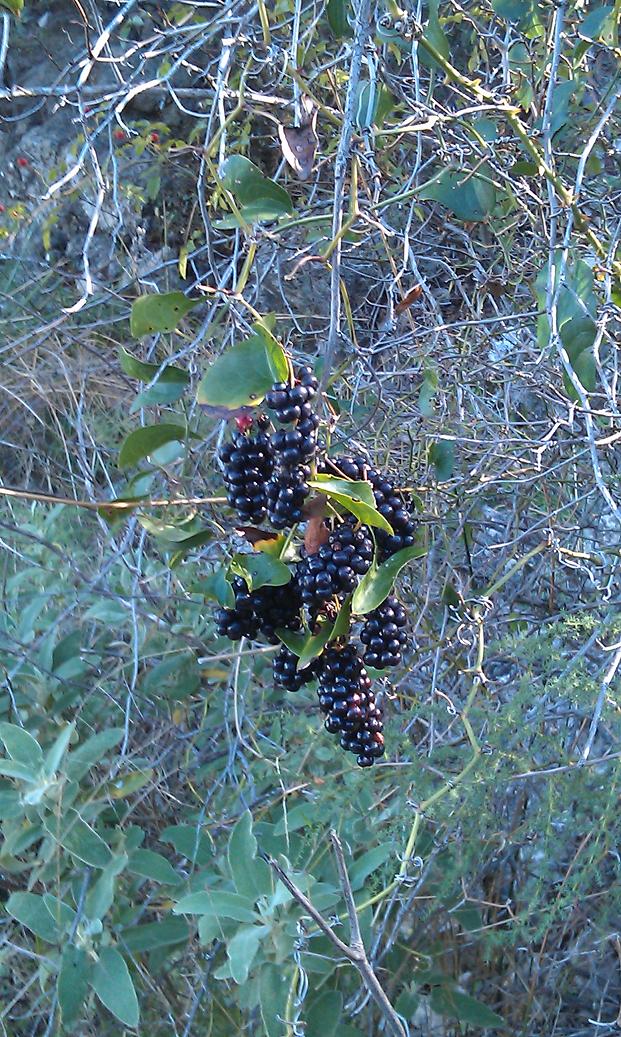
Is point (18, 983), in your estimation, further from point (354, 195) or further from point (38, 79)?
point (38, 79)

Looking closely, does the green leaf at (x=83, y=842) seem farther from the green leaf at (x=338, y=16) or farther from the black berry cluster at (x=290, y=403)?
the green leaf at (x=338, y=16)

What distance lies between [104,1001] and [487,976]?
1.69 feet

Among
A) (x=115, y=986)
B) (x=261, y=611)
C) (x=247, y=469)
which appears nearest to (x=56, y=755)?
(x=115, y=986)

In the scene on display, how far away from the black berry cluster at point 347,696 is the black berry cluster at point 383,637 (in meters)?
0.02

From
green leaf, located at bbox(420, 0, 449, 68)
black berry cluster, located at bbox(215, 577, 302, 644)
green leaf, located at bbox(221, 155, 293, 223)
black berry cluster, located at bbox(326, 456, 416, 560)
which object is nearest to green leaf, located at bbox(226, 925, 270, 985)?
black berry cluster, located at bbox(215, 577, 302, 644)

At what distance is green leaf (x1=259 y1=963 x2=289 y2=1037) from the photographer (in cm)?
113

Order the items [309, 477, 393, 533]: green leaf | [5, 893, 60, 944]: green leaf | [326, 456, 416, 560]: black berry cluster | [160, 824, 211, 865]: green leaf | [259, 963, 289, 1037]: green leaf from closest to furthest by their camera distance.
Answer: [309, 477, 393, 533]: green leaf, [326, 456, 416, 560]: black berry cluster, [259, 963, 289, 1037]: green leaf, [5, 893, 60, 944]: green leaf, [160, 824, 211, 865]: green leaf

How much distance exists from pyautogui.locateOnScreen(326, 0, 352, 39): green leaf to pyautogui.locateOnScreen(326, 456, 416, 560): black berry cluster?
0.58 meters

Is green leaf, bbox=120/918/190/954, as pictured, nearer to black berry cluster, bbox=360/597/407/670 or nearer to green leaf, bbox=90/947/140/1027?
green leaf, bbox=90/947/140/1027

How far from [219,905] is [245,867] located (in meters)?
0.05

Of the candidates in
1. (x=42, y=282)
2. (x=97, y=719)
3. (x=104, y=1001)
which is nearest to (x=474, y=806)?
(x=104, y=1001)

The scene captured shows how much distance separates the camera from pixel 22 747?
50.1 inches

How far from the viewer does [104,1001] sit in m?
1.18

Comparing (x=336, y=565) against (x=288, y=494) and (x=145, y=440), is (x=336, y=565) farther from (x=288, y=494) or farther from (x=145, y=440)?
(x=145, y=440)
